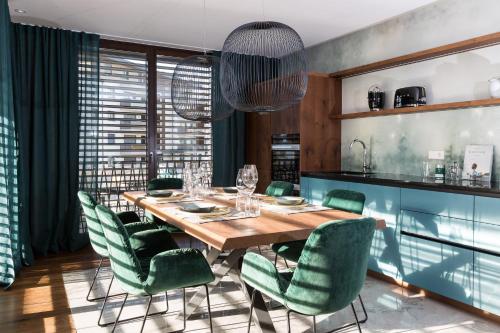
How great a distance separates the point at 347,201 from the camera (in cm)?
296

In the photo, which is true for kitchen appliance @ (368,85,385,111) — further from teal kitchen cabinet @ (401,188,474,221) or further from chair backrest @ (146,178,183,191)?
chair backrest @ (146,178,183,191)

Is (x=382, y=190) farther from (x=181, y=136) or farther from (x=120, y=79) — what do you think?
(x=120, y=79)

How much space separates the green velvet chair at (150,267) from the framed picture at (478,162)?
7.94 feet

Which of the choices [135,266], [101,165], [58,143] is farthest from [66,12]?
[135,266]

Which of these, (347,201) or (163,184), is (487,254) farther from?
(163,184)

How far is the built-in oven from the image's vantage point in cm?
473

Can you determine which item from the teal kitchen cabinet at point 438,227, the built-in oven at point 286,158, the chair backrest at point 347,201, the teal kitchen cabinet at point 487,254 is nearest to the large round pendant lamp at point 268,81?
the chair backrest at point 347,201

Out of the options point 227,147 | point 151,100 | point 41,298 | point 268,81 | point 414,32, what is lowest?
point 41,298

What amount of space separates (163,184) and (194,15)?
1.75 m

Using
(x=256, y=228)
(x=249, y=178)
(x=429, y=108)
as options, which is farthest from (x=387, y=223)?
(x=256, y=228)

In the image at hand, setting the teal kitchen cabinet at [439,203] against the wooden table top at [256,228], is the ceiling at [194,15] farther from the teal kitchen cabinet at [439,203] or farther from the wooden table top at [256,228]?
the wooden table top at [256,228]

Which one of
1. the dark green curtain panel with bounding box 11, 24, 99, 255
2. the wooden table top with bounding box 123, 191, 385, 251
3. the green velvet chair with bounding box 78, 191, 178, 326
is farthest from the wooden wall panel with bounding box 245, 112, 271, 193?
the wooden table top with bounding box 123, 191, 385, 251

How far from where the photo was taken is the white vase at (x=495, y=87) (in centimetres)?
315

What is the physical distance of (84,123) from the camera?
4.66m
